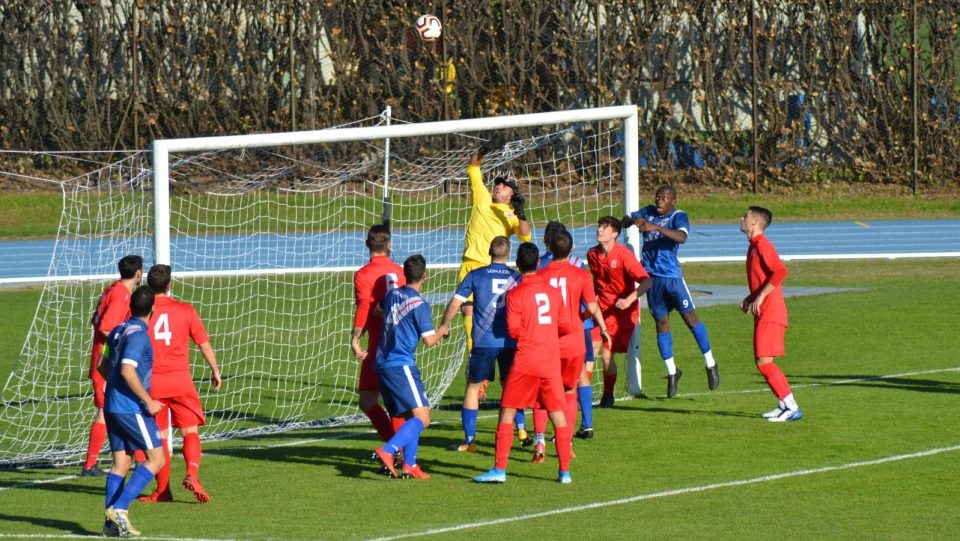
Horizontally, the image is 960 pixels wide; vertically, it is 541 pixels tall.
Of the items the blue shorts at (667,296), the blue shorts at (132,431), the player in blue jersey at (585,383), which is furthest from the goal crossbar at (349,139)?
the blue shorts at (132,431)

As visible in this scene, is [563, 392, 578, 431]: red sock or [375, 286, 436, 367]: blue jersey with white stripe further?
[563, 392, 578, 431]: red sock

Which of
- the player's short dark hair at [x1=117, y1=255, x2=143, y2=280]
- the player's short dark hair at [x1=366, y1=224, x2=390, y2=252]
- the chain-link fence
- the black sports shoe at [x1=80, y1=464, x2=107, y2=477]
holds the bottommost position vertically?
the black sports shoe at [x1=80, y1=464, x2=107, y2=477]

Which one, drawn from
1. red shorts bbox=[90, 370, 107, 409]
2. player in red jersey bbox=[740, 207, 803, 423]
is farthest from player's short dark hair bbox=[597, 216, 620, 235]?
red shorts bbox=[90, 370, 107, 409]

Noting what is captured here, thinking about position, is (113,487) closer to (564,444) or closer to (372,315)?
(372,315)

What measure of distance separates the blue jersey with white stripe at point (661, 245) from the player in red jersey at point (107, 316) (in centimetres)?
505

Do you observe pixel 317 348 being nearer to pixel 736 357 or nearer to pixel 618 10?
pixel 736 357

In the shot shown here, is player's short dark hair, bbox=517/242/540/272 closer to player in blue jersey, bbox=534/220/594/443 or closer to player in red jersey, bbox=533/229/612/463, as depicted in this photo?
player in red jersey, bbox=533/229/612/463

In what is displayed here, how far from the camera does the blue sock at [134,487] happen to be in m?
8.58

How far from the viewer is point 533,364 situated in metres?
9.87

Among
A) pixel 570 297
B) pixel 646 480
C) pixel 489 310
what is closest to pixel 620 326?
pixel 570 297

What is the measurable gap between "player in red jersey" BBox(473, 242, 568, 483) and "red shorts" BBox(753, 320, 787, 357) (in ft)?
8.89

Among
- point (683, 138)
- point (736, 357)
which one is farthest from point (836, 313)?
point (683, 138)

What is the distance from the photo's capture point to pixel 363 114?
3244 cm

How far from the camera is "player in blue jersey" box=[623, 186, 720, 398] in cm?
1345
